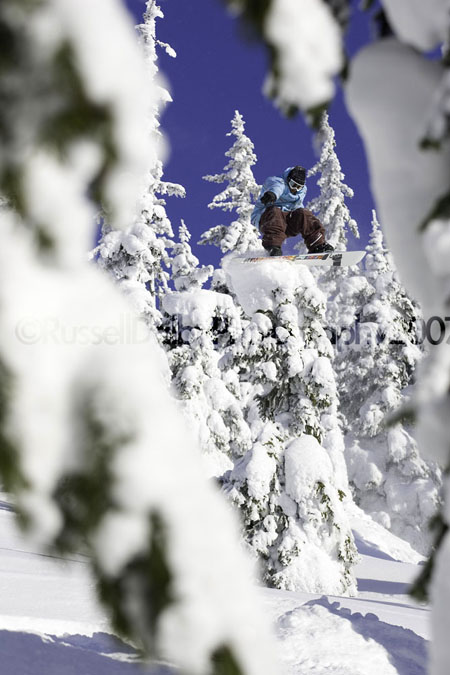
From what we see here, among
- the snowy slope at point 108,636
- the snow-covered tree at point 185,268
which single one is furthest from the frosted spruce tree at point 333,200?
the snowy slope at point 108,636

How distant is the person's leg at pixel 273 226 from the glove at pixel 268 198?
0.16 m

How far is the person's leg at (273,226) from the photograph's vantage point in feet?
42.4

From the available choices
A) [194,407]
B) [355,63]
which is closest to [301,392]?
[194,407]

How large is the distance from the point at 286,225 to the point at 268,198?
2.37ft

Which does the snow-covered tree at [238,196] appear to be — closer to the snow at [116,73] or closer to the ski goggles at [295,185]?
the ski goggles at [295,185]

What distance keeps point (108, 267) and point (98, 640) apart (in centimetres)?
1567

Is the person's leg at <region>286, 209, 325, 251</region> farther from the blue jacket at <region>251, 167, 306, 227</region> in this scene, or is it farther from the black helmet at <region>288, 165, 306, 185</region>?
the black helmet at <region>288, 165, 306, 185</region>

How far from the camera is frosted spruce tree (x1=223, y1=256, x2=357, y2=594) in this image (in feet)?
40.2

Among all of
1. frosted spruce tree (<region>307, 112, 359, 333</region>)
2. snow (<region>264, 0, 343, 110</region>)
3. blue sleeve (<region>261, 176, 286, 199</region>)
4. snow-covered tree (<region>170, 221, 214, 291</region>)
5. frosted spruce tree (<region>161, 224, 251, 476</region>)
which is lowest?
snow (<region>264, 0, 343, 110</region>)

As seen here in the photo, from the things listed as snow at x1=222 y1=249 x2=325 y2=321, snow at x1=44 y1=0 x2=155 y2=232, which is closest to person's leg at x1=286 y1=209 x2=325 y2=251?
snow at x1=222 y1=249 x2=325 y2=321

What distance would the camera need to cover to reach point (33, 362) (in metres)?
1.06

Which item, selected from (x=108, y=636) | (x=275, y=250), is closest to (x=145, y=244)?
(x=275, y=250)

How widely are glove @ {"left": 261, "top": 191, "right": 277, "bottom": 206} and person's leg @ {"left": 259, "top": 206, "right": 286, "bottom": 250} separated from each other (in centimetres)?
16

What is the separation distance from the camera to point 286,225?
1323 cm
